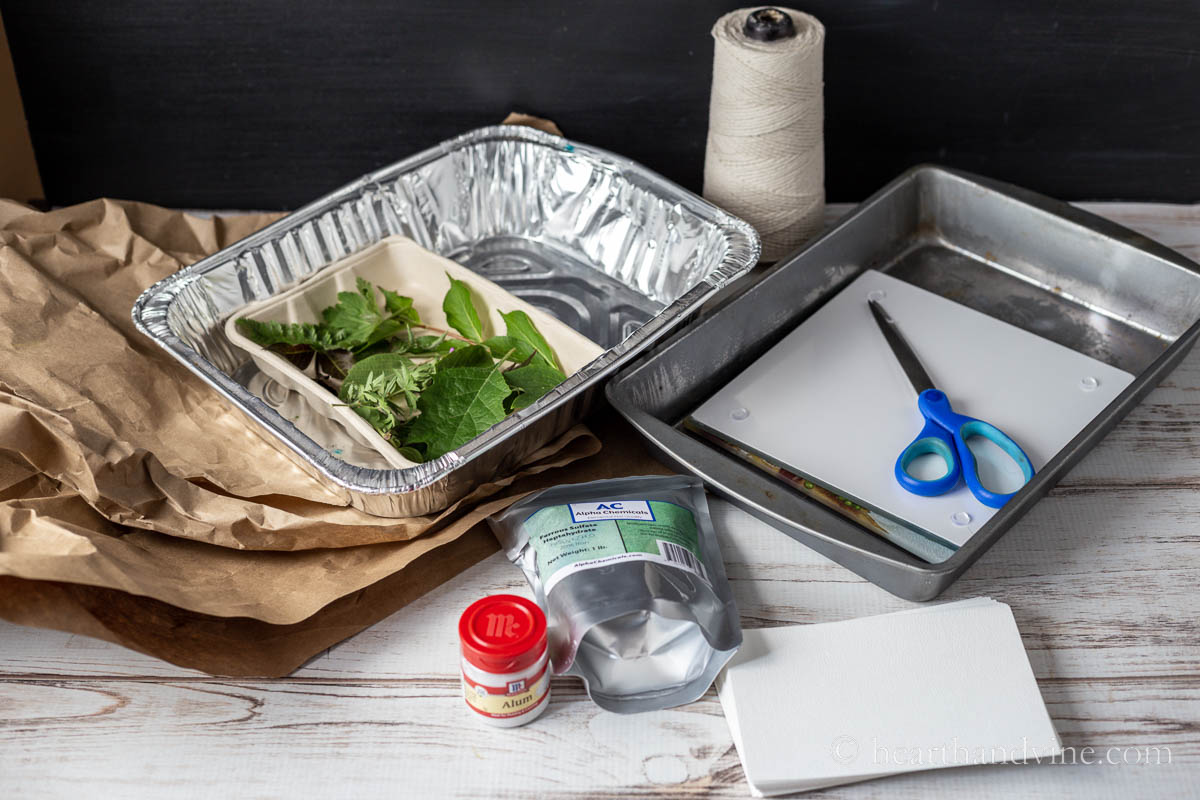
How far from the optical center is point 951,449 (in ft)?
2.75

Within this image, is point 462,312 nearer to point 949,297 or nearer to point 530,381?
point 530,381

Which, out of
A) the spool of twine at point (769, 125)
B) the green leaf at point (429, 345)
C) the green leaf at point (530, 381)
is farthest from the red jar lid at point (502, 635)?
the spool of twine at point (769, 125)

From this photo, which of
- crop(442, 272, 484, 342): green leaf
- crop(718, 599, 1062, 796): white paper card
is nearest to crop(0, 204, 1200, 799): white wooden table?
crop(718, 599, 1062, 796): white paper card

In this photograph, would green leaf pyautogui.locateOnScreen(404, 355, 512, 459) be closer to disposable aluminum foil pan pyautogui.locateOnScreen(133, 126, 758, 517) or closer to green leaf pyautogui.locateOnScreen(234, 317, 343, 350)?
disposable aluminum foil pan pyautogui.locateOnScreen(133, 126, 758, 517)

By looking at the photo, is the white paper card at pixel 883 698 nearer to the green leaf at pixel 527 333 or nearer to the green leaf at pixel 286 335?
the green leaf at pixel 527 333

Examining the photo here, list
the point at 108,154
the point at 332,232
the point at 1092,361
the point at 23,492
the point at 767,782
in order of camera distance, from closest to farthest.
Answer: the point at 767,782, the point at 23,492, the point at 1092,361, the point at 332,232, the point at 108,154

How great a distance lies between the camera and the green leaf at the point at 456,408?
83 cm

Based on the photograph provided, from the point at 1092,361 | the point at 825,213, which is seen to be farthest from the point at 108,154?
the point at 1092,361

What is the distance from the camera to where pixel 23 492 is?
82 cm

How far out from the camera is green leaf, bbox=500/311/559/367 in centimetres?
91

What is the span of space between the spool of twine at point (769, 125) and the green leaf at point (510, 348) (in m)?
0.29

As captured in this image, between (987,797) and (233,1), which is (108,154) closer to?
(233,1)

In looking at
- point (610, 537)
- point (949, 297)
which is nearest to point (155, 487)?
point (610, 537)

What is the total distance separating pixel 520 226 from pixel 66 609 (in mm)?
618
